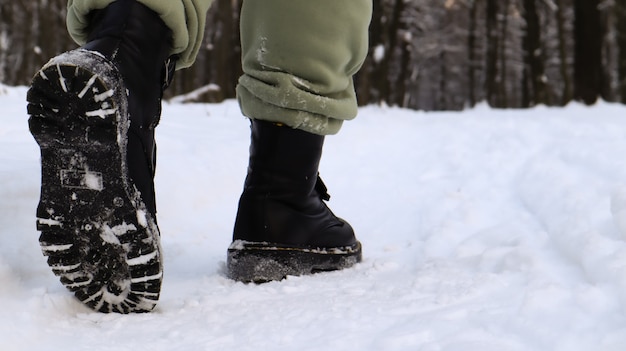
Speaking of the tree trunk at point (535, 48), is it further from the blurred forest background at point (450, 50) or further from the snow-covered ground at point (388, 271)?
the snow-covered ground at point (388, 271)

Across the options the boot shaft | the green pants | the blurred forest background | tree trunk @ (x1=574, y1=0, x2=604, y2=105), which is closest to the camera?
the boot shaft

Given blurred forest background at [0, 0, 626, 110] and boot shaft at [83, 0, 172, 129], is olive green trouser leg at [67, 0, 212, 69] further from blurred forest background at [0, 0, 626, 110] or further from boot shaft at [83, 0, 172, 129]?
blurred forest background at [0, 0, 626, 110]

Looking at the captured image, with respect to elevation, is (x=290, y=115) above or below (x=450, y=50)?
below

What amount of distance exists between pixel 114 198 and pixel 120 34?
30 cm

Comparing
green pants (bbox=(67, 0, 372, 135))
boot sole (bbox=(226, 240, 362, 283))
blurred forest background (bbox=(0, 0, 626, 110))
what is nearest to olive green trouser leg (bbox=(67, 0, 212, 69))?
green pants (bbox=(67, 0, 372, 135))

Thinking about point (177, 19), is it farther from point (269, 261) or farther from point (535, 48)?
point (535, 48)

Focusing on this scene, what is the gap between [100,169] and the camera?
1036 millimetres

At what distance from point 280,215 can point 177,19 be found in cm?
51

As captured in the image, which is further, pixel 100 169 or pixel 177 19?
pixel 177 19

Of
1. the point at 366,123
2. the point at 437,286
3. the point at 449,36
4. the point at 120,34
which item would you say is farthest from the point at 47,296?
the point at 449,36

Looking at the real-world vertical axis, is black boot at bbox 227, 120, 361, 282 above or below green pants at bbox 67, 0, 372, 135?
below

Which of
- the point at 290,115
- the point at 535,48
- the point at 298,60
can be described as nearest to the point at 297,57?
the point at 298,60

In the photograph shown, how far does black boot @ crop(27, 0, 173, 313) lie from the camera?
100 centimetres

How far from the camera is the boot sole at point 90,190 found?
3.28 feet
